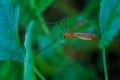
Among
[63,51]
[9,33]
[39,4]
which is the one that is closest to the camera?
[9,33]

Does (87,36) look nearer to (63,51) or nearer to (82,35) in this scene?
(82,35)

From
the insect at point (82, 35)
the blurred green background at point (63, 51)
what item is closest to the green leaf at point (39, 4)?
the blurred green background at point (63, 51)

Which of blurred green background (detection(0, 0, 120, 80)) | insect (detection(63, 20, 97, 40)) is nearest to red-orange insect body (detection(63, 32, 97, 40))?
insect (detection(63, 20, 97, 40))

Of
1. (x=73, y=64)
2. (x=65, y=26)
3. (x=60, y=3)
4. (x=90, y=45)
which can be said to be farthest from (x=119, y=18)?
(x=60, y=3)

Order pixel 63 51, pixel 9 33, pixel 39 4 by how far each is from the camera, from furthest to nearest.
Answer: pixel 63 51 < pixel 39 4 < pixel 9 33

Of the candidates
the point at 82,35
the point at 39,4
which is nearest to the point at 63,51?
the point at 39,4

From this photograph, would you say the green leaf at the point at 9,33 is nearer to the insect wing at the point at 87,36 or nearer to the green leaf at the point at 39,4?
the insect wing at the point at 87,36

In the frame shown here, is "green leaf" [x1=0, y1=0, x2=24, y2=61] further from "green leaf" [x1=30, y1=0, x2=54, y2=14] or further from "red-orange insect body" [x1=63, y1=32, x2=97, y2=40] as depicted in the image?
"green leaf" [x1=30, y1=0, x2=54, y2=14]

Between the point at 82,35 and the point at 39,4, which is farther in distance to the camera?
the point at 39,4

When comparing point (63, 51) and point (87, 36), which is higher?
point (63, 51)
